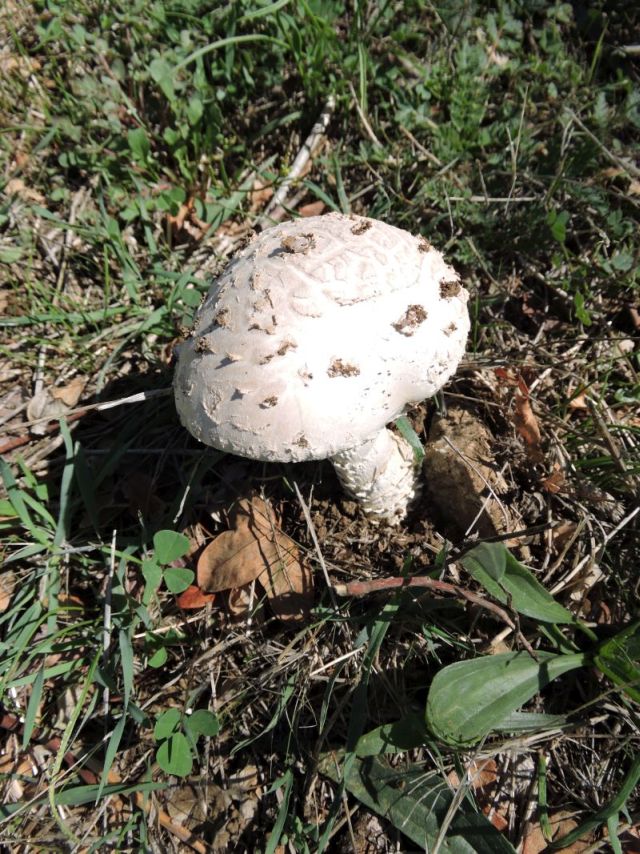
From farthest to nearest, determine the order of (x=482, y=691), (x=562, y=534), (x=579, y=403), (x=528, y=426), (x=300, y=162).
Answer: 1. (x=300, y=162)
2. (x=579, y=403)
3. (x=528, y=426)
4. (x=562, y=534)
5. (x=482, y=691)

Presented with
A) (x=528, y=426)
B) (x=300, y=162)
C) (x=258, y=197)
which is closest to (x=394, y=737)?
(x=528, y=426)

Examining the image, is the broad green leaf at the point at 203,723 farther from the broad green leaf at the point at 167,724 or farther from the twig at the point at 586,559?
the twig at the point at 586,559

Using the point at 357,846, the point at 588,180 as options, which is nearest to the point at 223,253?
the point at 588,180

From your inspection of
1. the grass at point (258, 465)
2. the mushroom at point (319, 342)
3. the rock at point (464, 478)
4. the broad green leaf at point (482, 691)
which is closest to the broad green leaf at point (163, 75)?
the grass at point (258, 465)

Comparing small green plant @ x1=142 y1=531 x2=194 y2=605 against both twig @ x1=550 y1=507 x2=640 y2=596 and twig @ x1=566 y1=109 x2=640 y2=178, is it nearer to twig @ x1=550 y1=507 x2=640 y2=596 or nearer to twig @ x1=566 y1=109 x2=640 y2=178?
twig @ x1=550 y1=507 x2=640 y2=596

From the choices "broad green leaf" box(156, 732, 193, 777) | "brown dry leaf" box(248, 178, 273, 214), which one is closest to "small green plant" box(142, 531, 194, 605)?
"broad green leaf" box(156, 732, 193, 777)

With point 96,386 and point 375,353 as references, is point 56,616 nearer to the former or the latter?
point 96,386

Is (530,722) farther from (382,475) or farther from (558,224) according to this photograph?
(558,224)
